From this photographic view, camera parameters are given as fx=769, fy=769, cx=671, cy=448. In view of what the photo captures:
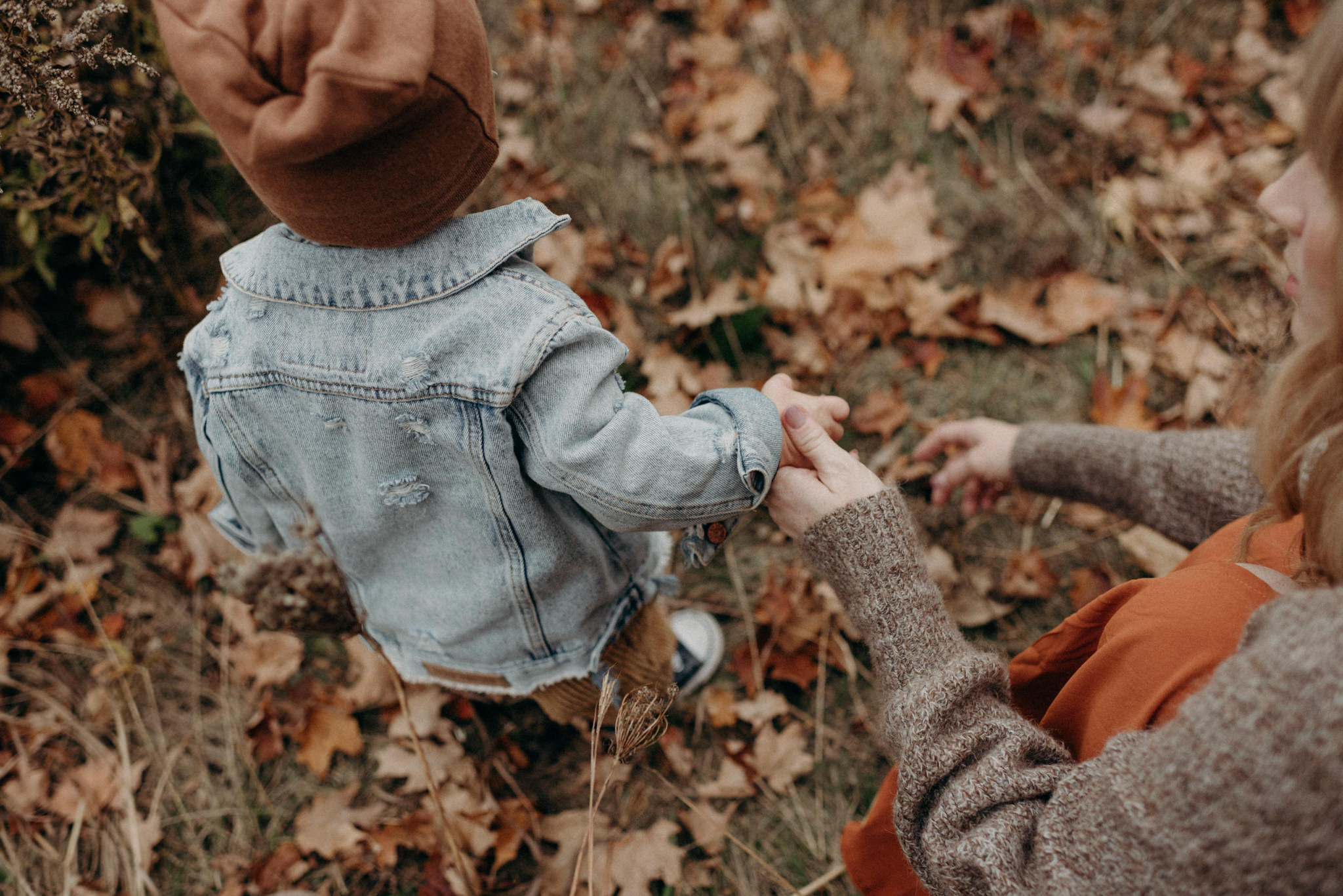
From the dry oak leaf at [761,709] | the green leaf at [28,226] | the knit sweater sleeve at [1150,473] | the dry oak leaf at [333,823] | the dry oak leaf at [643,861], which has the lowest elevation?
the dry oak leaf at [333,823]

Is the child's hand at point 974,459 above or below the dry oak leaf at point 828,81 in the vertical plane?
below

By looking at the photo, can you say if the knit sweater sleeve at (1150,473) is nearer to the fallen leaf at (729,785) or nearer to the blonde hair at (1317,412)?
the blonde hair at (1317,412)

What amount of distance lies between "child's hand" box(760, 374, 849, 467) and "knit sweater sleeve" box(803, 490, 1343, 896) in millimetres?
204

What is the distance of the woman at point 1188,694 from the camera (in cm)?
81

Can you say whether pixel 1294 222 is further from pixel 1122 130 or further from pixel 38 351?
pixel 38 351

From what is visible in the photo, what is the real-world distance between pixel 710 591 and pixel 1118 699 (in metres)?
1.42

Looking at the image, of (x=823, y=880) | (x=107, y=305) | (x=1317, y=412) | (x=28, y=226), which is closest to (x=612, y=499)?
(x=1317, y=412)

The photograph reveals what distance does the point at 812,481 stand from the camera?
4.90ft

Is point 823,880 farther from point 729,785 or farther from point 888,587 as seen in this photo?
point 888,587

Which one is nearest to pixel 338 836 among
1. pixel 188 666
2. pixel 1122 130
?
pixel 188 666

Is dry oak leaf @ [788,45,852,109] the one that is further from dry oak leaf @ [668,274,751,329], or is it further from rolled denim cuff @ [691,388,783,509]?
rolled denim cuff @ [691,388,783,509]

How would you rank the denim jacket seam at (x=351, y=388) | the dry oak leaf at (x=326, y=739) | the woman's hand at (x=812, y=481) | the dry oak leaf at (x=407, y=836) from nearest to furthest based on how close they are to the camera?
the denim jacket seam at (x=351, y=388) < the woman's hand at (x=812, y=481) < the dry oak leaf at (x=407, y=836) < the dry oak leaf at (x=326, y=739)

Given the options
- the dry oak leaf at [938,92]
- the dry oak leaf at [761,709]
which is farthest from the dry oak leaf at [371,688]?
the dry oak leaf at [938,92]

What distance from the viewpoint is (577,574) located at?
1600mm
